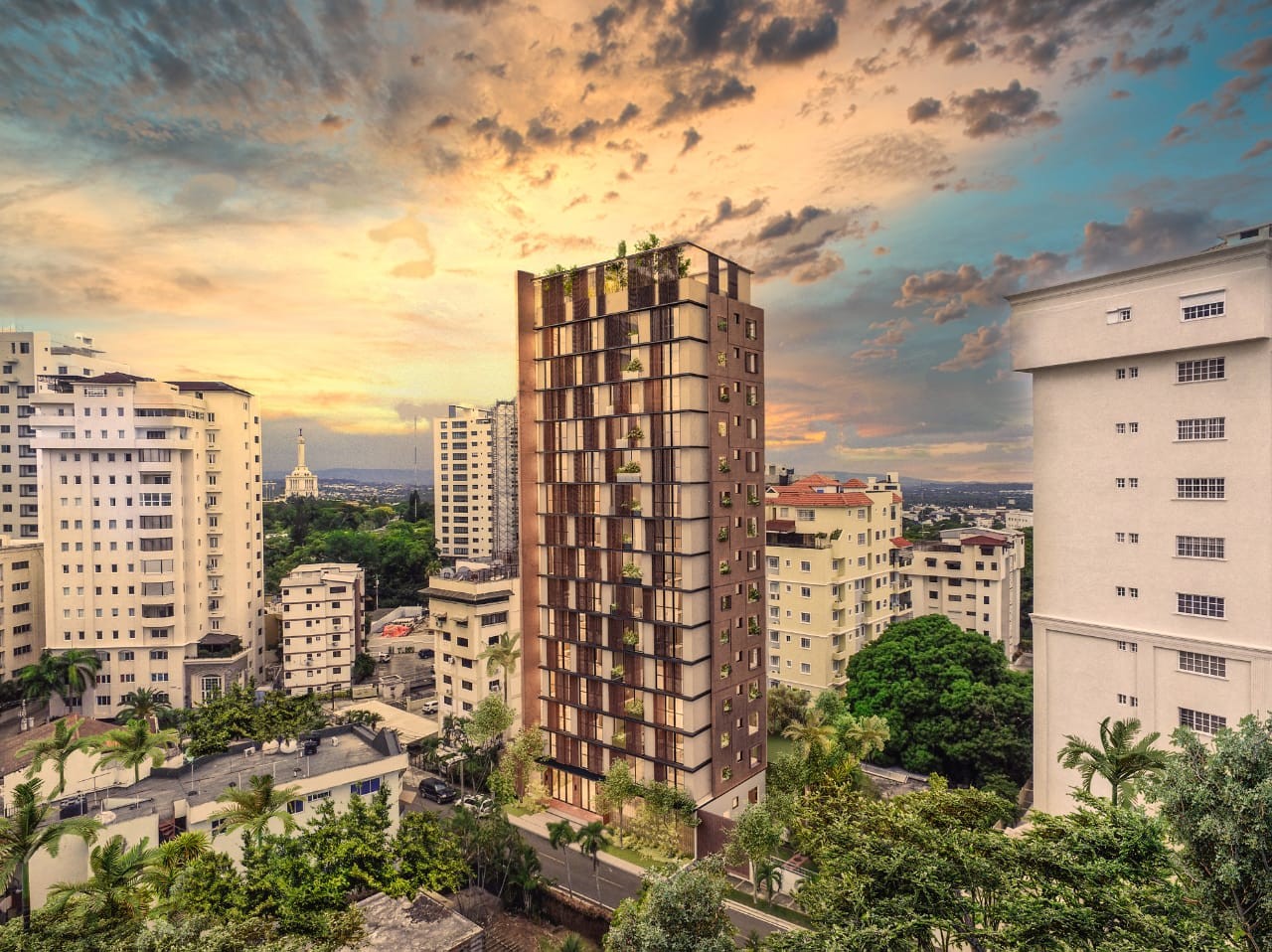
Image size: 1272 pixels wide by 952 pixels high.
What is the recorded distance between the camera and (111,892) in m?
17.4

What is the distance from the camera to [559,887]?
94.2ft

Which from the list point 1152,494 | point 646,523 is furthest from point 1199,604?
point 646,523

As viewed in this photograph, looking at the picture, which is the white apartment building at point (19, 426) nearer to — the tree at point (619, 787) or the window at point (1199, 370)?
the tree at point (619, 787)

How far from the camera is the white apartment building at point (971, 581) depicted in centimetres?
5694

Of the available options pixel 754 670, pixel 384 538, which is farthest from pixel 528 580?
pixel 384 538

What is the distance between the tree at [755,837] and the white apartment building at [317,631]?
40.5m

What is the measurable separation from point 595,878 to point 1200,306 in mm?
33078

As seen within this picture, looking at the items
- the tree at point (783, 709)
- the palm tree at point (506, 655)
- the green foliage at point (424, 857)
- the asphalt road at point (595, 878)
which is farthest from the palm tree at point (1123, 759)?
the palm tree at point (506, 655)

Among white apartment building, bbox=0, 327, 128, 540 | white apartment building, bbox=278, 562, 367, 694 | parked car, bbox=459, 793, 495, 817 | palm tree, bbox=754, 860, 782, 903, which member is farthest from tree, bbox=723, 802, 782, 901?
white apartment building, bbox=0, 327, 128, 540

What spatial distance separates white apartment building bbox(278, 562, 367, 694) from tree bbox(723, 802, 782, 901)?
1594 inches

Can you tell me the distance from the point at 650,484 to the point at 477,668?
2025 centimetres

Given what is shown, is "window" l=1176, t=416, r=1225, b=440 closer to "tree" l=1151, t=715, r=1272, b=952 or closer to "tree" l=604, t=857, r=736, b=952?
"tree" l=1151, t=715, r=1272, b=952

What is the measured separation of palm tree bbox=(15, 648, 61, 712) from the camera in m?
44.5

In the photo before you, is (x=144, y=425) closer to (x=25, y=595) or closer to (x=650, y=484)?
(x=25, y=595)
